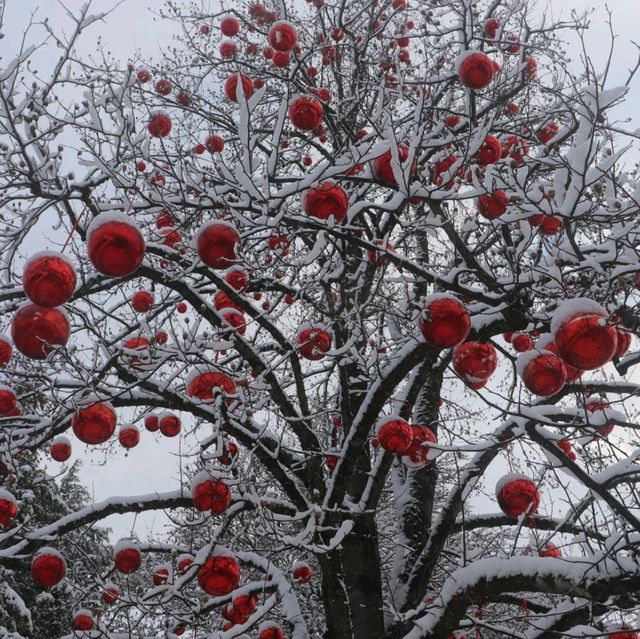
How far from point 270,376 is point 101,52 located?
4967mm

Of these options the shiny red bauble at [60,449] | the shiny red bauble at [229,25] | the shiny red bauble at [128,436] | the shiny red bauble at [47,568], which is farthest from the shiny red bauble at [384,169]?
the shiny red bauble at [229,25]

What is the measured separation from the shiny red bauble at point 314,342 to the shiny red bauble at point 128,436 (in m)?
1.68

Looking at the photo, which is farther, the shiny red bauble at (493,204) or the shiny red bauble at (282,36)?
the shiny red bauble at (282,36)

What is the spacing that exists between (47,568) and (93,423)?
6.22ft

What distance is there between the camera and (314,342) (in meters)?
4.97

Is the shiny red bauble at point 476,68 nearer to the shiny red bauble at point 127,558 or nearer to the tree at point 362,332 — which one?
the tree at point 362,332

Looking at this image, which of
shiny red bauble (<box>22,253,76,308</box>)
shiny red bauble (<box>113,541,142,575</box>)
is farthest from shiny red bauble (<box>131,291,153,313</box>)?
shiny red bauble (<box>22,253,76,308</box>)

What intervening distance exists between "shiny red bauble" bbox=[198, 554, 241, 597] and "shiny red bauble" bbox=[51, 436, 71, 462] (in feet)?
5.94

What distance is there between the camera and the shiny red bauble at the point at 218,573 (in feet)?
14.4

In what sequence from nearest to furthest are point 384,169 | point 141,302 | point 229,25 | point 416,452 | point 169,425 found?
point 384,169, point 416,452, point 141,302, point 169,425, point 229,25

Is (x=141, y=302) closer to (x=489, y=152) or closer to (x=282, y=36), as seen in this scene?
(x=282, y=36)

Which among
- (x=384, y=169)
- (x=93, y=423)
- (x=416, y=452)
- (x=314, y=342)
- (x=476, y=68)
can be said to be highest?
(x=476, y=68)

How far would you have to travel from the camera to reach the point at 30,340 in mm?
3023

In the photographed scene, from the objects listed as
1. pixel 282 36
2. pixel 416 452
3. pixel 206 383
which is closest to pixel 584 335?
pixel 416 452
